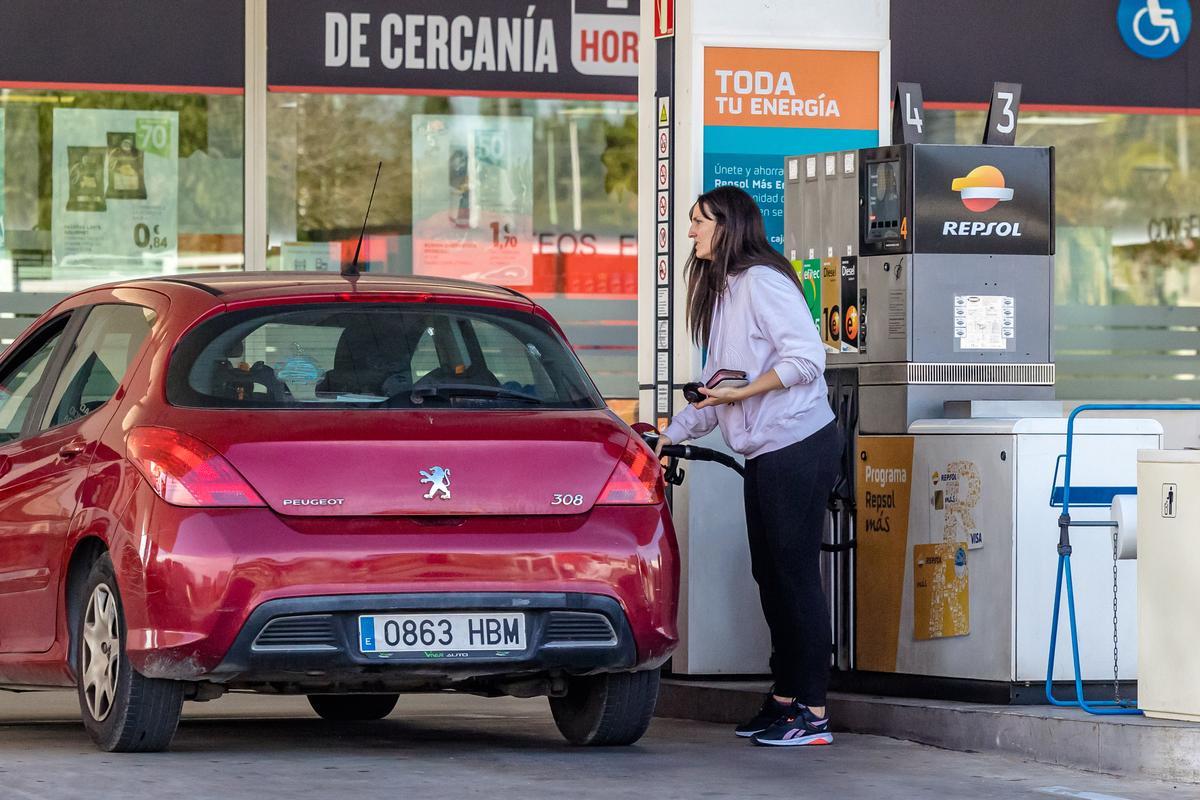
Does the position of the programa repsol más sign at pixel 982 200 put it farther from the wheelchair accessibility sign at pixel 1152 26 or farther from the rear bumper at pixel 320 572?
the wheelchair accessibility sign at pixel 1152 26

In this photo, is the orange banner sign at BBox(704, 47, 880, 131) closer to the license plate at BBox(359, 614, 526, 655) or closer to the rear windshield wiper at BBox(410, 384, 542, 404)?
the rear windshield wiper at BBox(410, 384, 542, 404)

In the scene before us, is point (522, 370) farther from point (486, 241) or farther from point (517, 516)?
point (486, 241)

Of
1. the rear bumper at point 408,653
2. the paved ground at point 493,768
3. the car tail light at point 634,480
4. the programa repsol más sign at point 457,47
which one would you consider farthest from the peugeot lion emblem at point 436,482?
the programa repsol más sign at point 457,47

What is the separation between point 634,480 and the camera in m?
6.87

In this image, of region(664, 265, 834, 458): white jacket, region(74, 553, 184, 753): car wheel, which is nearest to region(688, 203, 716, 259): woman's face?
region(664, 265, 834, 458): white jacket

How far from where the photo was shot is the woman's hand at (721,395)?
766 cm

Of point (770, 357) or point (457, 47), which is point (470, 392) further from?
point (457, 47)

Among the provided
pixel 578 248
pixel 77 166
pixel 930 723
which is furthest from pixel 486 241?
pixel 930 723

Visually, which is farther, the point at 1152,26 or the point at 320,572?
the point at 1152,26

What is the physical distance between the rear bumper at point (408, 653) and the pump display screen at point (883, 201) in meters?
2.29

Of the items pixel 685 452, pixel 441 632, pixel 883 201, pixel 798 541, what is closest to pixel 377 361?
pixel 441 632

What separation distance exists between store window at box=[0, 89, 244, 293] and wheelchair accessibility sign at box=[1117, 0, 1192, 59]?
5.35m

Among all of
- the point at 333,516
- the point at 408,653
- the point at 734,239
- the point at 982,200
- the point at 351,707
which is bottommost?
the point at 351,707

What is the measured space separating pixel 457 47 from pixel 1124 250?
13.9ft
